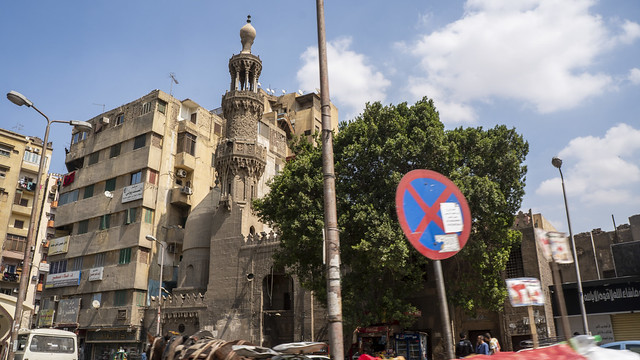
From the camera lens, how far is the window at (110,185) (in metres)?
44.8

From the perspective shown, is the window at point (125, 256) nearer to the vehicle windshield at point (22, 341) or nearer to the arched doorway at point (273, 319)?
the arched doorway at point (273, 319)

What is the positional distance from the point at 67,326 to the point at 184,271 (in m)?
13.0

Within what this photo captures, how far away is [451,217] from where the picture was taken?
19.7 ft

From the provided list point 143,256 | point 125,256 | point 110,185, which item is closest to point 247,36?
point 110,185

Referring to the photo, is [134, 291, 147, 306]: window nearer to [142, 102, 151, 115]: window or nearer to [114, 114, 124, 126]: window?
[142, 102, 151, 115]: window

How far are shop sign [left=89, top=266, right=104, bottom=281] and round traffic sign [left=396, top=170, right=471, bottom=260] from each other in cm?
4174

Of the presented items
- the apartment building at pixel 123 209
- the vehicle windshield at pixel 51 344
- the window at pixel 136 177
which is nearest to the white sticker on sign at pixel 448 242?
the vehicle windshield at pixel 51 344

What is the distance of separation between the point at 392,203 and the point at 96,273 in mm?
31398

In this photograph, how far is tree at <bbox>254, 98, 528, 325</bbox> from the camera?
69.8 ft

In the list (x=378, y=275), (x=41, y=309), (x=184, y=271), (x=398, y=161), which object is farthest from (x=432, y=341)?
(x=41, y=309)

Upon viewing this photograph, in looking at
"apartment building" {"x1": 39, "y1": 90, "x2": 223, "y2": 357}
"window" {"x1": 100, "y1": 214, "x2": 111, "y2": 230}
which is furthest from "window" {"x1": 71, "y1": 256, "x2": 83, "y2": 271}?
"window" {"x1": 100, "y1": 214, "x2": 111, "y2": 230}

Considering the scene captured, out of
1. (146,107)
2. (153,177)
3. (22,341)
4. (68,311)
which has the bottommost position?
(22,341)

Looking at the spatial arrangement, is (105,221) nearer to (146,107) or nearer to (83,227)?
(83,227)

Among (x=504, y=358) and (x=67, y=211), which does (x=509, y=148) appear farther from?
(x=67, y=211)
